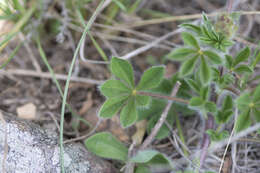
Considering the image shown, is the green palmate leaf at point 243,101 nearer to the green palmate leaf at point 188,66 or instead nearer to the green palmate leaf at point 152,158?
the green palmate leaf at point 188,66

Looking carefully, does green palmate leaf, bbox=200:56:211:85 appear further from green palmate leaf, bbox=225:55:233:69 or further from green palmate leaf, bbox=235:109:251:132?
green palmate leaf, bbox=235:109:251:132

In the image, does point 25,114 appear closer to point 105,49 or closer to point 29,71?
point 29,71

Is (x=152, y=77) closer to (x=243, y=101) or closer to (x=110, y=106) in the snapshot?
(x=110, y=106)

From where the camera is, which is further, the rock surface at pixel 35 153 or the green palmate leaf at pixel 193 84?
the green palmate leaf at pixel 193 84

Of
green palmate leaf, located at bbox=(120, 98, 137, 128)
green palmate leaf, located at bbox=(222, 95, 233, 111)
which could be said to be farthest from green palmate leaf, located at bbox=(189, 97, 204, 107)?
green palmate leaf, located at bbox=(120, 98, 137, 128)

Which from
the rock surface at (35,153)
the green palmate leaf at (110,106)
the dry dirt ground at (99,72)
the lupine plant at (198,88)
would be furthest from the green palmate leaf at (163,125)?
the rock surface at (35,153)

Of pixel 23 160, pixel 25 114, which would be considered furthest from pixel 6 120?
pixel 25 114
